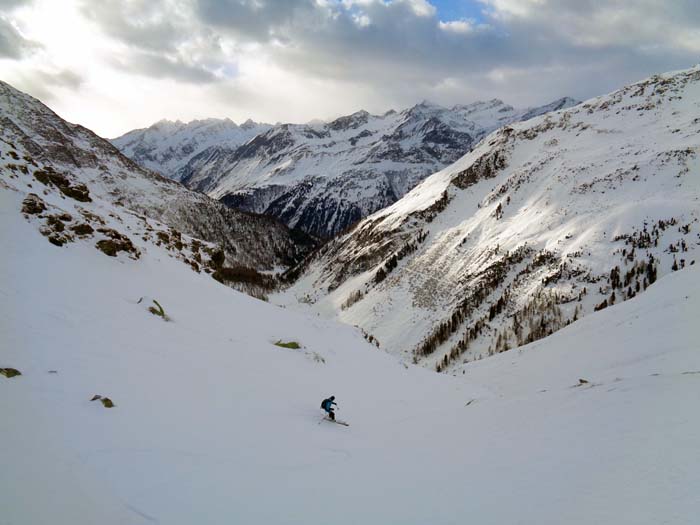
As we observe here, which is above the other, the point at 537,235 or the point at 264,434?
the point at 537,235

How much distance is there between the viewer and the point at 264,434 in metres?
10.9

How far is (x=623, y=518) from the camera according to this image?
6.00 metres

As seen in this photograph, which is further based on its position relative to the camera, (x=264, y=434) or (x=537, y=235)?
(x=537, y=235)

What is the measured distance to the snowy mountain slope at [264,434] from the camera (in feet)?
21.8

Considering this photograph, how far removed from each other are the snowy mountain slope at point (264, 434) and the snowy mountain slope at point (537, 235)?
3681cm

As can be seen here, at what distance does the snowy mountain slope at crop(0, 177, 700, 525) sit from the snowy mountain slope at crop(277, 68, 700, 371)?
36.8m

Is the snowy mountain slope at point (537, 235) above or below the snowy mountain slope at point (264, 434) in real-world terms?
above

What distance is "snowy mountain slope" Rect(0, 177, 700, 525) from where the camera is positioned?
21.8 ft

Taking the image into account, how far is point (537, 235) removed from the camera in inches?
2773

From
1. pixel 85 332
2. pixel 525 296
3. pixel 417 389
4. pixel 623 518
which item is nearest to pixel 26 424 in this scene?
pixel 85 332

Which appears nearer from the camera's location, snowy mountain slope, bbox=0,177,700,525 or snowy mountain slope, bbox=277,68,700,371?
snowy mountain slope, bbox=0,177,700,525

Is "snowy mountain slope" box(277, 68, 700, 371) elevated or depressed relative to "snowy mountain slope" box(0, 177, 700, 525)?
elevated

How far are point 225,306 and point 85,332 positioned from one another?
11529 mm

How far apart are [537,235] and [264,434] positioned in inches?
2795
